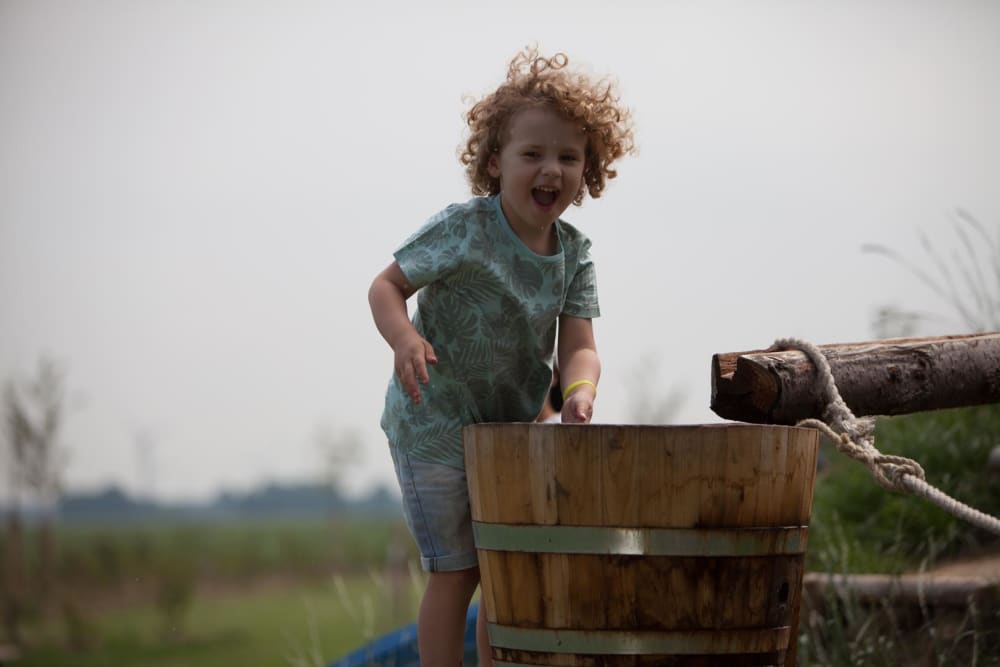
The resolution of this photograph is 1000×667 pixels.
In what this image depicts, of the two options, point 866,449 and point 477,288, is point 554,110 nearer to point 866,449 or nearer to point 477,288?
point 477,288

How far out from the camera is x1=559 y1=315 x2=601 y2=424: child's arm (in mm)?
2986

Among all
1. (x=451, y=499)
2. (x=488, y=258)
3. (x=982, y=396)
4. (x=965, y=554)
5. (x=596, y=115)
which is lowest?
(x=965, y=554)

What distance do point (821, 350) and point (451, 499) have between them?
3.72ft

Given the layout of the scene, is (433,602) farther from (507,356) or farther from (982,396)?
(982,396)

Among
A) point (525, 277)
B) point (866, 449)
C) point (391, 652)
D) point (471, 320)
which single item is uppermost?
point (525, 277)

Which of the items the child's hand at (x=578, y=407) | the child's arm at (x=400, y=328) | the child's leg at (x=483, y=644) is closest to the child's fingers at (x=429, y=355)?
the child's arm at (x=400, y=328)

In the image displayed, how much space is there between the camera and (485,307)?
297cm

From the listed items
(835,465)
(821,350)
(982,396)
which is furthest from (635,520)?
(835,465)

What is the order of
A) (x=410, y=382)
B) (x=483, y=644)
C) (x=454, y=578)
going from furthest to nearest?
1. (x=483, y=644)
2. (x=454, y=578)
3. (x=410, y=382)

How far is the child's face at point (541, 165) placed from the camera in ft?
9.56

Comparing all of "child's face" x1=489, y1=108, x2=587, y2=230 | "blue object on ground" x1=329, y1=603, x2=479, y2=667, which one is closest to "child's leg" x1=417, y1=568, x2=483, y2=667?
"child's face" x1=489, y1=108, x2=587, y2=230

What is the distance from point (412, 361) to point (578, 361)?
62 centimetres

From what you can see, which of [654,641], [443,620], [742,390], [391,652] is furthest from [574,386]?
[391,652]

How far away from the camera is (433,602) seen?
2.95 m
